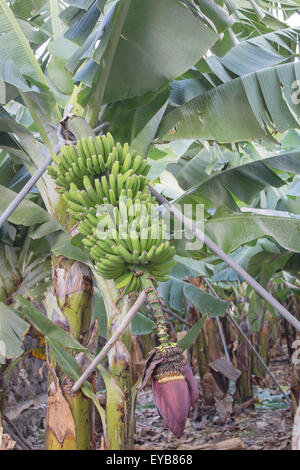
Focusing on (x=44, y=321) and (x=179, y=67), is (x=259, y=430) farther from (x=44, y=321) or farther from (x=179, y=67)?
(x=179, y=67)

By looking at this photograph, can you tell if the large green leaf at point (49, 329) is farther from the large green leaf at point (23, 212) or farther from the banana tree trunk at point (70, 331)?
the large green leaf at point (23, 212)

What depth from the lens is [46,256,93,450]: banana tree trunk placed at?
135 cm

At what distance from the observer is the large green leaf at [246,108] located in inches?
61.2

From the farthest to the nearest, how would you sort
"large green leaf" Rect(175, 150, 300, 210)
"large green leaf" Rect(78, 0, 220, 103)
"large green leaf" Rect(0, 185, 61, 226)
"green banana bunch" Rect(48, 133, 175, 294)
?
"large green leaf" Rect(175, 150, 300, 210), "large green leaf" Rect(0, 185, 61, 226), "large green leaf" Rect(78, 0, 220, 103), "green banana bunch" Rect(48, 133, 175, 294)

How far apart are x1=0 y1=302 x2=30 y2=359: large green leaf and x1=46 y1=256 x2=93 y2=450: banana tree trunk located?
14 centimetres

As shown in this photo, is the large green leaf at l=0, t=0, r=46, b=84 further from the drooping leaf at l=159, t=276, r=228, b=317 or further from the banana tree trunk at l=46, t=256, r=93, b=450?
the drooping leaf at l=159, t=276, r=228, b=317

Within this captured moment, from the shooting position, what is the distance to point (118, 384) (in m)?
1.36

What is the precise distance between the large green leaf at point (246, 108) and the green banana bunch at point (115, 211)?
1.82 feet

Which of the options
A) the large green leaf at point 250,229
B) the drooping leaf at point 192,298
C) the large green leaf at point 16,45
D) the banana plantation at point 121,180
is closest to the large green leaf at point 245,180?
the banana plantation at point 121,180

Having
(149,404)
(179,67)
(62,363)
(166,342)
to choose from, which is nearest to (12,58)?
(179,67)

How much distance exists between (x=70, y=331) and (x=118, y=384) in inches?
9.9

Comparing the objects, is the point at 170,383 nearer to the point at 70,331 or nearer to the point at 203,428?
the point at 70,331

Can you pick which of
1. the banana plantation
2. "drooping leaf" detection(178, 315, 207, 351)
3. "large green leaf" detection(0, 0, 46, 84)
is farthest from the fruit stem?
"large green leaf" detection(0, 0, 46, 84)

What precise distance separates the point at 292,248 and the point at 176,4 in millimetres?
945
